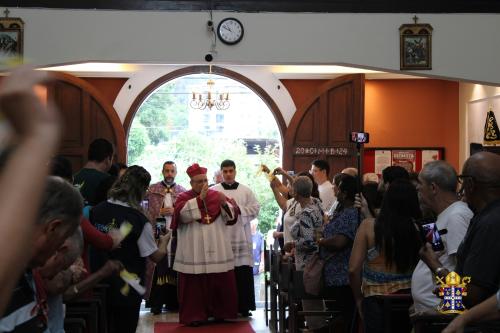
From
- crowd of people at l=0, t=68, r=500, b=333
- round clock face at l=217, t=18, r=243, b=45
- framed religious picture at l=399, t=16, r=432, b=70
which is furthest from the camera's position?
framed religious picture at l=399, t=16, r=432, b=70

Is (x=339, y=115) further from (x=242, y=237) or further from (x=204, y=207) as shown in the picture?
(x=204, y=207)

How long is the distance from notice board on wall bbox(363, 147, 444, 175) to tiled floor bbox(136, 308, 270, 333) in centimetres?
318

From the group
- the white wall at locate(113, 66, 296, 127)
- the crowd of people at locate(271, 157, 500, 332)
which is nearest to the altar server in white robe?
the crowd of people at locate(271, 157, 500, 332)

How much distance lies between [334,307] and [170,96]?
10817 mm

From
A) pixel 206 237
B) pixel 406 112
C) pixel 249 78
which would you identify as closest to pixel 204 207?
pixel 206 237

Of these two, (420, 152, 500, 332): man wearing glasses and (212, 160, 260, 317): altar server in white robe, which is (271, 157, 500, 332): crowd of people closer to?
(420, 152, 500, 332): man wearing glasses

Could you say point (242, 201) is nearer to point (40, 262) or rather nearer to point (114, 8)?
point (114, 8)

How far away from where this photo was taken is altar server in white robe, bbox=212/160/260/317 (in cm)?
1047

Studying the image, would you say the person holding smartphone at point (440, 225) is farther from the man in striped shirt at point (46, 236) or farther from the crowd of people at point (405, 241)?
the man in striped shirt at point (46, 236)

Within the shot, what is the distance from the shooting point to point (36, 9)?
8.94 meters

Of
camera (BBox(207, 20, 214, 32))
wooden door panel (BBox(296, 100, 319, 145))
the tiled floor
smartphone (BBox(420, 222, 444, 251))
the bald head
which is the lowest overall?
the tiled floor

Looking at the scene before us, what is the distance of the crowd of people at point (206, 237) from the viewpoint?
0.89m

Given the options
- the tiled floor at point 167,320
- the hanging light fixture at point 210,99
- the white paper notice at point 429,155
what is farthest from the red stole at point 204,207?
the white paper notice at point 429,155

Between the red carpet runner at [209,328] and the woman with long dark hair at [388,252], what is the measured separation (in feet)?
13.8
